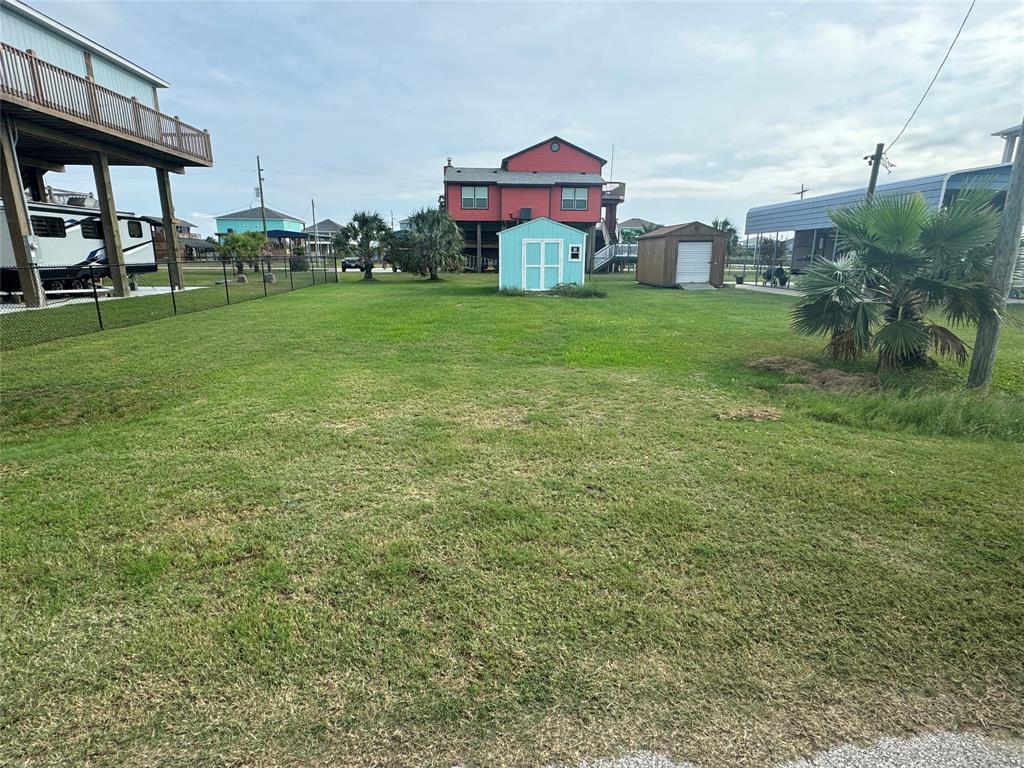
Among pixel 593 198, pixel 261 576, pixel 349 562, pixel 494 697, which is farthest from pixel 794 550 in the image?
pixel 593 198

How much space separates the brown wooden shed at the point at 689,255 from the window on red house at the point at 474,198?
44.6 ft

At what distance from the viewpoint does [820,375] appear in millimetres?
6664

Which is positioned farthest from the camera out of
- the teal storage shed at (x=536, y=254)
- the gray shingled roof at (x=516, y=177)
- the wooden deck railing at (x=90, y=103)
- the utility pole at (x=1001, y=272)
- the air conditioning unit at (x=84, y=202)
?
the gray shingled roof at (x=516, y=177)

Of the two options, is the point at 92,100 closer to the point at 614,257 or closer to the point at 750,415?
the point at 750,415

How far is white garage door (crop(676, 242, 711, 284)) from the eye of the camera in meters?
22.8

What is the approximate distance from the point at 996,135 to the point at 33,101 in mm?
29008

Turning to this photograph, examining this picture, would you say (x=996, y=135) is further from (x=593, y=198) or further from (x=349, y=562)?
(x=349, y=562)

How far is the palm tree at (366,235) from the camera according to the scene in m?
27.8

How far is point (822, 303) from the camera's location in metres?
6.95

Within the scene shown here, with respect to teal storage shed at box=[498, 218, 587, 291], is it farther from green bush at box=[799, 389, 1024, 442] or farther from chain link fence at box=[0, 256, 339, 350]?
green bush at box=[799, 389, 1024, 442]

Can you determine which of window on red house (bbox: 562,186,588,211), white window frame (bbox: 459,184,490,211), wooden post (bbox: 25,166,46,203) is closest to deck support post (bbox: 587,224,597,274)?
window on red house (bbox: 562,186,588,211)

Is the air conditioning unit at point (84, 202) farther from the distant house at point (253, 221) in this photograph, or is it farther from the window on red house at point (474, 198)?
the distant house at point (253, 221)

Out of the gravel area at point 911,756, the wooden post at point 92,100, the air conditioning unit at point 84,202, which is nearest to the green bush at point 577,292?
the wooden post at point 92,100

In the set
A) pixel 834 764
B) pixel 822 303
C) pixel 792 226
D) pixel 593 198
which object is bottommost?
pixel 834 764
